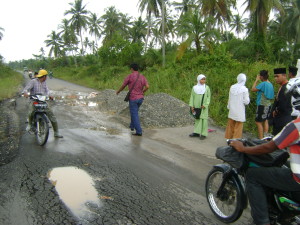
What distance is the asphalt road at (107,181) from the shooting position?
11.3 ft

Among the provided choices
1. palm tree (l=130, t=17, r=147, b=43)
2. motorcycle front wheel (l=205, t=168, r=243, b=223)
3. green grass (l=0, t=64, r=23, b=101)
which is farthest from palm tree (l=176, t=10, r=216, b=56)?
palm tree (l=130, t=17, r=147, b=43)

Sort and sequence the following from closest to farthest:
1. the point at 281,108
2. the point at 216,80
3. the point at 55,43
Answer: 1. the point at 281,108
2. the point at 216,80
3. the point at 55,43

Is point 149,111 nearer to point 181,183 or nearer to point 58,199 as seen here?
point 181,183

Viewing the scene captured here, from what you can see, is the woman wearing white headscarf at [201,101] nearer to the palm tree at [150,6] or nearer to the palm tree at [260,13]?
the palm tree at [260,13]

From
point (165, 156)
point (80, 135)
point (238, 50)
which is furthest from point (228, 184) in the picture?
point (238, 50)

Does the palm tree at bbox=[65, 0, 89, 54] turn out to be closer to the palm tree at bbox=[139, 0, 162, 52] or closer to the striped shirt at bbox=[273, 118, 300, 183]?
the palm tree at bbox=[139, 0, 162, 52]

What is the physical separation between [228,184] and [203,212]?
56 centimetres

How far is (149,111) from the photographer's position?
34.4 feet

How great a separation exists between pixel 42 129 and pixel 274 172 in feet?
17.7

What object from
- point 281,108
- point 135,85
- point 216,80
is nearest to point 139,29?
point 216,80

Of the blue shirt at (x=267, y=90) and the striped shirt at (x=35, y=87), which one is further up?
the blue shirt at (x=267, y=90)

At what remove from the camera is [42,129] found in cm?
651

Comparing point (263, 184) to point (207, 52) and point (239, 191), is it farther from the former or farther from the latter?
point (207, 52)

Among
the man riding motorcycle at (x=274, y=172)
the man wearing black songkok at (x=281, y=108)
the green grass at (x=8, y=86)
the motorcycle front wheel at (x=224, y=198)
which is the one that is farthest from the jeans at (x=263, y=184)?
the green grass at (x=8, y=86)
